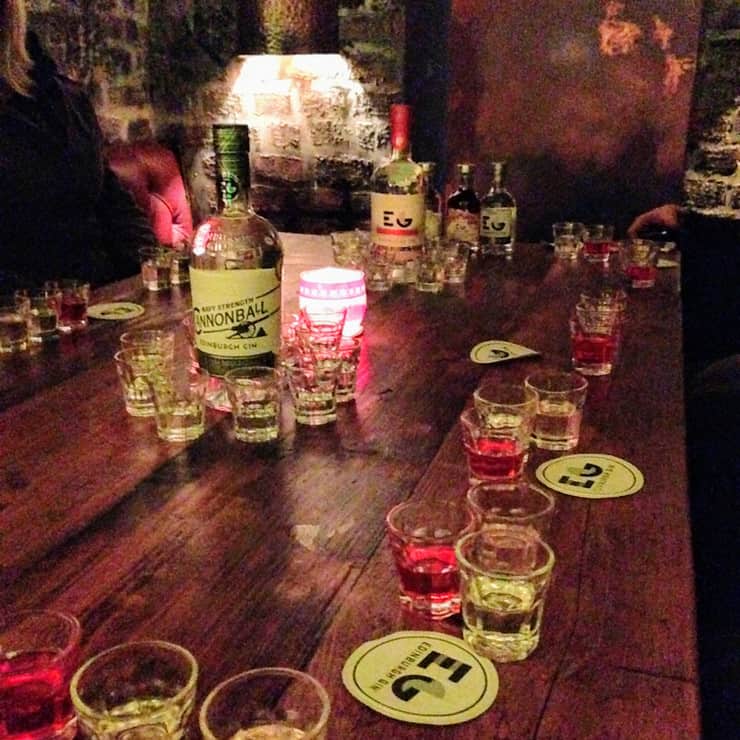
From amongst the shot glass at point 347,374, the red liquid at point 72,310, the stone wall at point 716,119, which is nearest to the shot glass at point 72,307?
the red liquid at point 72,310

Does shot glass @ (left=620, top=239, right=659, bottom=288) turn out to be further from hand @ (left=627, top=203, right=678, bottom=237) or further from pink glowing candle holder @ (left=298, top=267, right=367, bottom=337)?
pink glowing candle holder @ (left=298, top=267, right=367, bottom=337)

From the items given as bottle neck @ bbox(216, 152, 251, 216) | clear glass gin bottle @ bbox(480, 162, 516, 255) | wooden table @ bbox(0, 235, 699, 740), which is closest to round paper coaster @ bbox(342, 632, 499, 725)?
wooden table @ bbox(0, 235, 699, 740)

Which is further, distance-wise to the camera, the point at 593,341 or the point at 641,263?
the point at 641,263

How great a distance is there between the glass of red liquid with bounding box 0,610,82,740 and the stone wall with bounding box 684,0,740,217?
3.05 m

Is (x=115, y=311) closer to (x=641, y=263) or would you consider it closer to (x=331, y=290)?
(x=331, y=290)

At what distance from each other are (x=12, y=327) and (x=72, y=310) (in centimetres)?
15

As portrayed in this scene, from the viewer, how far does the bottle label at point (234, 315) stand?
3.68 ft

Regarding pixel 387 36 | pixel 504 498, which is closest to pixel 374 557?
pixel 504 498

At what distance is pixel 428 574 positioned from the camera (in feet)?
2.43

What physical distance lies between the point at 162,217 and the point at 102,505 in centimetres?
273

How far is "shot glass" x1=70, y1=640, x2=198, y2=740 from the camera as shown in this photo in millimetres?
569

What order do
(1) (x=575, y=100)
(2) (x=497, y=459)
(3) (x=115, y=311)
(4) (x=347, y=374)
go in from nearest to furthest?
(2) (x=497, y=459) < (4) (x=347, y=374) < (3) (x=115, y=311) < (1) (x=575, y=100)

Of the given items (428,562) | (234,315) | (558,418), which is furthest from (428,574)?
(234,315)

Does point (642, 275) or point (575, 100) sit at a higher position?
point (575, 100)
